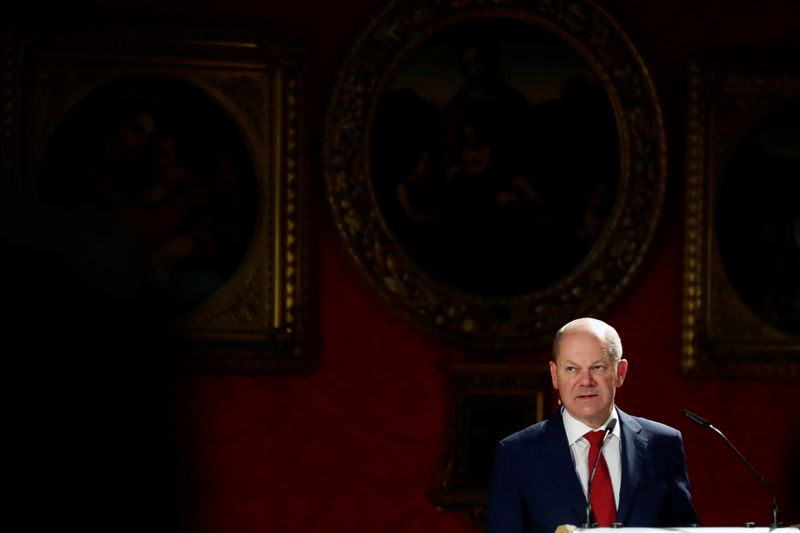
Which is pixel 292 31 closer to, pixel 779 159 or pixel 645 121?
pixel 645 121

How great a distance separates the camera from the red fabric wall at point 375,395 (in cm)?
570

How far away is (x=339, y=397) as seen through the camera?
579 centimetres

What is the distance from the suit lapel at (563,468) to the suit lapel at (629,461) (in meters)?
0.13

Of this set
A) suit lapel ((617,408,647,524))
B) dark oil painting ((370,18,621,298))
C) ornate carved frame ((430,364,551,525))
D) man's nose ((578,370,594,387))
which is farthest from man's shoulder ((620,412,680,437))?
dark oil painting ((370,18,621,298))

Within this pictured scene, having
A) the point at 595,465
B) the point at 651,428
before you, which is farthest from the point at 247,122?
the point at 595,465

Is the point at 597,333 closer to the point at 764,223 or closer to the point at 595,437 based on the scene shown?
the point at 595,437

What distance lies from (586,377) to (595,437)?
0.22 meters

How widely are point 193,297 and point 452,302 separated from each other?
139 cm

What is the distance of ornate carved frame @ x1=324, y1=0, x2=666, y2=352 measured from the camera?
19.0ft

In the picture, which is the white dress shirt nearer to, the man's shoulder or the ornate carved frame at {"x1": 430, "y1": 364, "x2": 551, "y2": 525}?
the man's shoulder

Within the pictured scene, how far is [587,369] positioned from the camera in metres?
3.74

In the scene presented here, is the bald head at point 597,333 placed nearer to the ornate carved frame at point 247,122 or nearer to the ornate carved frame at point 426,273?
the ornate carved frame at point 426,273

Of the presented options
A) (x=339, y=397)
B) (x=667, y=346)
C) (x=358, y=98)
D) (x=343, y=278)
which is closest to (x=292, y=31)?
(x=358, y=98)

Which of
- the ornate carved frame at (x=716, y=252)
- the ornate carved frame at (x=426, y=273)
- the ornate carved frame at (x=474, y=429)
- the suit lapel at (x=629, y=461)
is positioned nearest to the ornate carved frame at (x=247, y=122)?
the ornate carved frame at (x=426, y=273)
